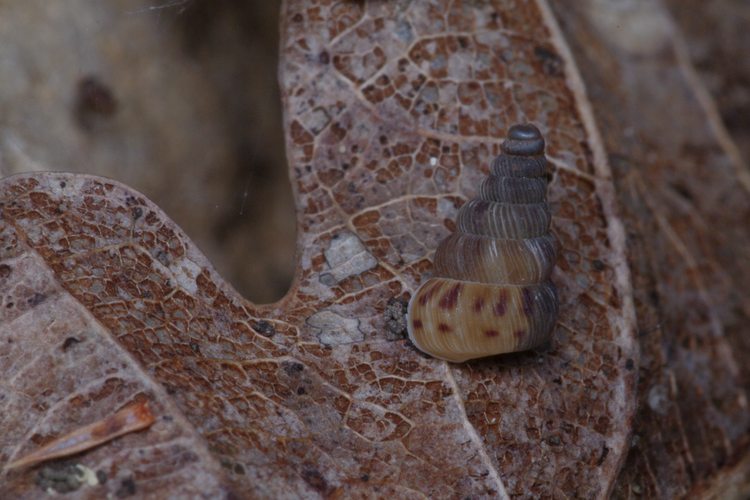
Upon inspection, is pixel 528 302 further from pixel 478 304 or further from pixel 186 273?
pixel 186 273

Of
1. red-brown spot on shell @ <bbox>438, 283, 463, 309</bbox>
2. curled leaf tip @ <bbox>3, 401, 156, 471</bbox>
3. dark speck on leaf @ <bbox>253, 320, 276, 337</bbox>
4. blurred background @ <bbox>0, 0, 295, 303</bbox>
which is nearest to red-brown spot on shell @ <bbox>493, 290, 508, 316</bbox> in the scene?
red-brown spot on shell @ <bbox>438, 283, 463, 309</bbox>

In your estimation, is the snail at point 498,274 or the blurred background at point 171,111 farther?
the blurred background at point 171,111

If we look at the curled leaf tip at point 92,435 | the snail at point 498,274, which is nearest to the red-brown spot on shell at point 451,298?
the snail at point 498,274

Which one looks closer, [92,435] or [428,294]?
[92,435]

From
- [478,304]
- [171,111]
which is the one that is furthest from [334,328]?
[171,111]

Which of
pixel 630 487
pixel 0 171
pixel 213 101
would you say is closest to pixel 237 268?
pixel 213 101

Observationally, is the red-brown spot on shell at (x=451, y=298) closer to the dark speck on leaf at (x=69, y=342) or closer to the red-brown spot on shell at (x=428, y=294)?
the red-brown spot on shell at (x=428, y=294)

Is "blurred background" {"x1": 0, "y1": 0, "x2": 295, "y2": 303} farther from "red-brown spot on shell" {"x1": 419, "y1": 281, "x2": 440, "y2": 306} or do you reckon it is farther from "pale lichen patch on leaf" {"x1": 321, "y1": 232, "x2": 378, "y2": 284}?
"red-brown spot on shell" {"x1": 419, "y1": 281, "x2": 440, "y2": 306}
